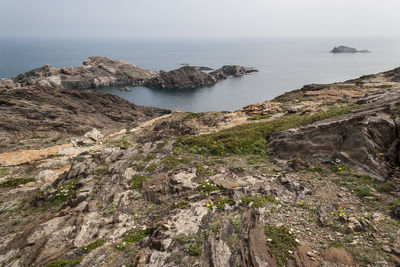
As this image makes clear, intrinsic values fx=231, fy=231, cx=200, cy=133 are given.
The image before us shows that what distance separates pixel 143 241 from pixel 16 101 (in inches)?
3078

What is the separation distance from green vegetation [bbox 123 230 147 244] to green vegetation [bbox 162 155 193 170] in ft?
26.1

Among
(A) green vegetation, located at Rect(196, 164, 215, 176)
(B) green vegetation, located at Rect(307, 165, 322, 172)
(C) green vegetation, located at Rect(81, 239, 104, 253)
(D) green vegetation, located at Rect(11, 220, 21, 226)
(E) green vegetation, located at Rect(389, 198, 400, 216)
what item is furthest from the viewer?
(A) green vegetation, located at Rect(196, 164, 215, 176)

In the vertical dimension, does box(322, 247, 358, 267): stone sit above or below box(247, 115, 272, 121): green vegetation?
above

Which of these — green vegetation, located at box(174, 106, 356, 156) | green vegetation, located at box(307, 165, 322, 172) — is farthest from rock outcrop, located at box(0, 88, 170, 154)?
green vegetation, located at box(307, 165, 322, 172)

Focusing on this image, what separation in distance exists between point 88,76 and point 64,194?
473ft

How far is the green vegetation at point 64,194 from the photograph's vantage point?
19.0m

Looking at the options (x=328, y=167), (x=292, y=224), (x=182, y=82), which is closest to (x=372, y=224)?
(x=292, y=224)

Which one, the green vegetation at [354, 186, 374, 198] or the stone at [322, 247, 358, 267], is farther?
the green vegetation at [354, 186, 374, 198]

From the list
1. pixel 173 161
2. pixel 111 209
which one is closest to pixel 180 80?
pixel 173 161

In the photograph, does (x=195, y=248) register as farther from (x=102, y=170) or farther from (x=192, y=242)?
(x=102, y=170)

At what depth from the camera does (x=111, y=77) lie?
153 m

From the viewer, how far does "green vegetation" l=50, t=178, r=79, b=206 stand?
19.0 m

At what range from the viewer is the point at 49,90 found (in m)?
79.1

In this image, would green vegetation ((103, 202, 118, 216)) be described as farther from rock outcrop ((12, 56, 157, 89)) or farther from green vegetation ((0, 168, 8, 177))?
rock outcrop ((12, 56, 157, 89))
